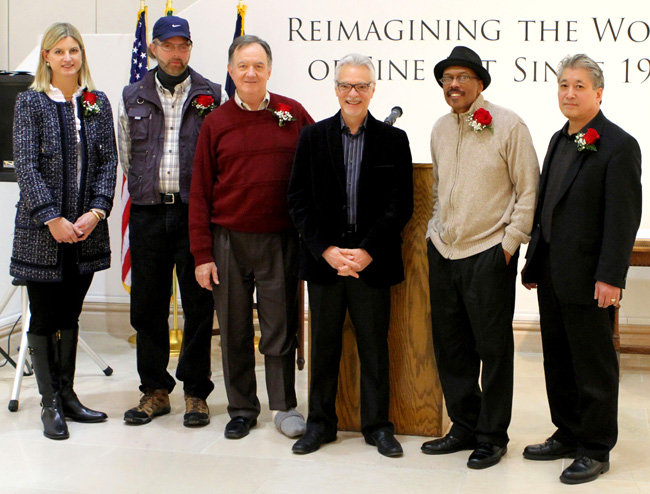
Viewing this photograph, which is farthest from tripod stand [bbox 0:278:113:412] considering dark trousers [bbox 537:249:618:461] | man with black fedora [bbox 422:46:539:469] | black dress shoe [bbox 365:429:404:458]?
dark trousers [bbox 537:249:618:461]

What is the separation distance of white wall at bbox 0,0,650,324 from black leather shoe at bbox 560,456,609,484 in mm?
2277

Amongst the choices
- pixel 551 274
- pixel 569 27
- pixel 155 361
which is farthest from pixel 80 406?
pixel 569 27

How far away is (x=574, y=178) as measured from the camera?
3.04 m

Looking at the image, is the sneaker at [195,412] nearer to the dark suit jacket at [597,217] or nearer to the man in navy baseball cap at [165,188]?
the man in navy baseball cap at [165,188]

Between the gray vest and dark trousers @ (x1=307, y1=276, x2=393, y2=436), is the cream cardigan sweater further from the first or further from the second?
the gray vest

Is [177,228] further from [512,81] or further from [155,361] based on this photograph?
[512,81]

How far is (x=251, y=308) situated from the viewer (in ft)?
12.2

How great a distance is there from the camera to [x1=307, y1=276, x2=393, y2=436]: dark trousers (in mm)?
3445

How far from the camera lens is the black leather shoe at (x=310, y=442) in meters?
3.45

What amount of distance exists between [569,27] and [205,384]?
3182 mm

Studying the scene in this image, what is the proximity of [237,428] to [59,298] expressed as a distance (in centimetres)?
99

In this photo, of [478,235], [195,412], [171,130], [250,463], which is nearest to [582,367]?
[478,235]

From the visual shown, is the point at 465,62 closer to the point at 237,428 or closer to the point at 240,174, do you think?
the point at 240,174

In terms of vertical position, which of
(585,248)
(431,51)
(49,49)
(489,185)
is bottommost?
(585,248)
